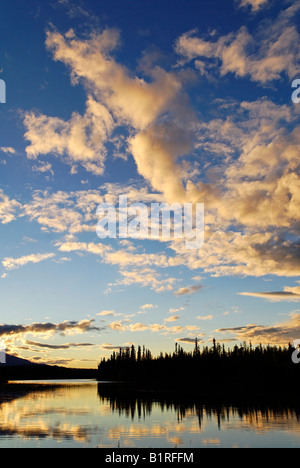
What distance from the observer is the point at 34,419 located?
53.4 meters

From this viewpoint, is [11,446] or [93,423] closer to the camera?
[11,446]

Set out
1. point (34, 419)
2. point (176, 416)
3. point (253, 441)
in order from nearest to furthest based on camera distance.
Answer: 1. point (253, 441)
2. point (34, 419)
3. point (176, 416)

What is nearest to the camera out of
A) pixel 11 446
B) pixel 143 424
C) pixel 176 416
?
pixel 11 446

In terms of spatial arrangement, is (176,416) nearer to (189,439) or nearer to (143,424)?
(143,424)

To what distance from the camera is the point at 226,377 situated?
560ft

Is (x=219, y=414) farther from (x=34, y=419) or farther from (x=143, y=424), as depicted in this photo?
(x=34, y=419)

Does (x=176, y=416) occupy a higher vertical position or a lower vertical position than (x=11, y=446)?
lower

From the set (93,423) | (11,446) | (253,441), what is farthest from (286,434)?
(11,446)

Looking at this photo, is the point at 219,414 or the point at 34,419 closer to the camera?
the point at 34,419

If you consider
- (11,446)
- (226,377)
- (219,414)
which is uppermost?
(11,446)
